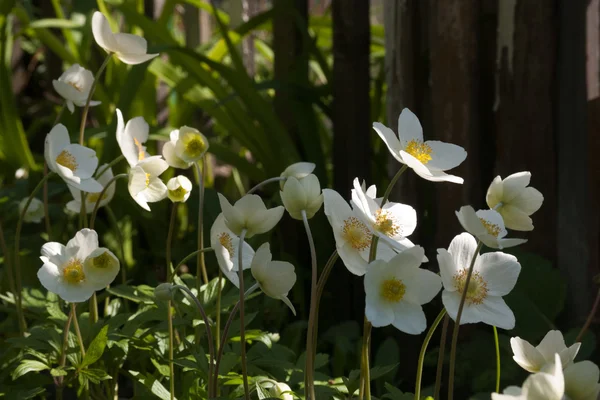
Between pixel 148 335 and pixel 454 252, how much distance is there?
53cm

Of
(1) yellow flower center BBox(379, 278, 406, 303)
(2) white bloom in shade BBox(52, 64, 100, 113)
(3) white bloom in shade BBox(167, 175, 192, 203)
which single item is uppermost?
(2) white bloom in shade BBox(52, 64, 100, 113)

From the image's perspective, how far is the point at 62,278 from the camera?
3.06 feet

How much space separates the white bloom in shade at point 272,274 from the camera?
2.62 ft

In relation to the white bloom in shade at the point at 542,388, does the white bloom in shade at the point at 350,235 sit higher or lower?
higher

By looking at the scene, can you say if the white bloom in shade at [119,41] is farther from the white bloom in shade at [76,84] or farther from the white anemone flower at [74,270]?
the white anemone flower at [74,270]

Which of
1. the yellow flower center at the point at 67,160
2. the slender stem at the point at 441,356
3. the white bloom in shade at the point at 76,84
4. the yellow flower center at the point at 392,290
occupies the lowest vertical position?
the slender stem at the point at 441,356

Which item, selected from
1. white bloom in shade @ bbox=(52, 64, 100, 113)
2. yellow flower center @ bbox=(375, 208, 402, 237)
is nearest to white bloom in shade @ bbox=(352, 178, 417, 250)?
yellow flower center @ bbox=(375, 208, 402, 237)

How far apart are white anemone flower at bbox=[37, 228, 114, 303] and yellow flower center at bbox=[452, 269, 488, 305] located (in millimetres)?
409

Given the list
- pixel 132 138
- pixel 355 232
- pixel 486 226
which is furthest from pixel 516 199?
pixel 132 138

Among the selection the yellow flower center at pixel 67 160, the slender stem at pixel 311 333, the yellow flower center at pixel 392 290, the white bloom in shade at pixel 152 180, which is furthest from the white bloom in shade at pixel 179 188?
→ the yellow flower center at pixel 392 290

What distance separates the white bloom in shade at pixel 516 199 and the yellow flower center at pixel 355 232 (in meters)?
0.15

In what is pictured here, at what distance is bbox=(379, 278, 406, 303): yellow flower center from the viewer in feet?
2.46

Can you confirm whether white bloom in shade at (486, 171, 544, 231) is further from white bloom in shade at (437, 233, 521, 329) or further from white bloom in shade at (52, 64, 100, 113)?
white bloom in shade at (52, 64, 100, 113)

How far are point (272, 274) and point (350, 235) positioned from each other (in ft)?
0.30
